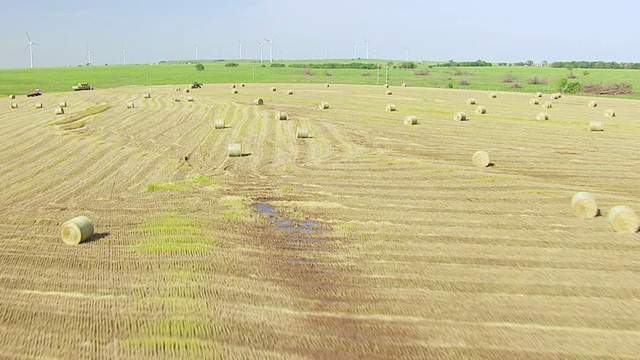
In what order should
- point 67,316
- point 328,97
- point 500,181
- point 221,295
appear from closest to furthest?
point 67,316, point 221,295, point 500,181, point 328,97

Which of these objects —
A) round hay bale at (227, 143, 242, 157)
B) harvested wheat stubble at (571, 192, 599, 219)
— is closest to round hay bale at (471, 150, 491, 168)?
harvested wheat stubble at (571, 192, 599, 219)

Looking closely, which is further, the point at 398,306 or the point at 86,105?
the point at 86,105

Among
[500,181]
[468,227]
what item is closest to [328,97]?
[500,181]

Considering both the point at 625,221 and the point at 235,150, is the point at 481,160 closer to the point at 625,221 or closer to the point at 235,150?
the point at 625,221

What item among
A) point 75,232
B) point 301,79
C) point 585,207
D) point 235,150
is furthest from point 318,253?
point 301,79

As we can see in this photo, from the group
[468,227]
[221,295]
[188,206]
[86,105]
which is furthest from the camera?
[86,105]

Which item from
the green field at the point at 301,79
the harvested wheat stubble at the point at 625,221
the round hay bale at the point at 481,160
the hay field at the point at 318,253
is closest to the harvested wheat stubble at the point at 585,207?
the hay field at the point at 318,253

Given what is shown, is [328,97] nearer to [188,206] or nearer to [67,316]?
[188,206]
